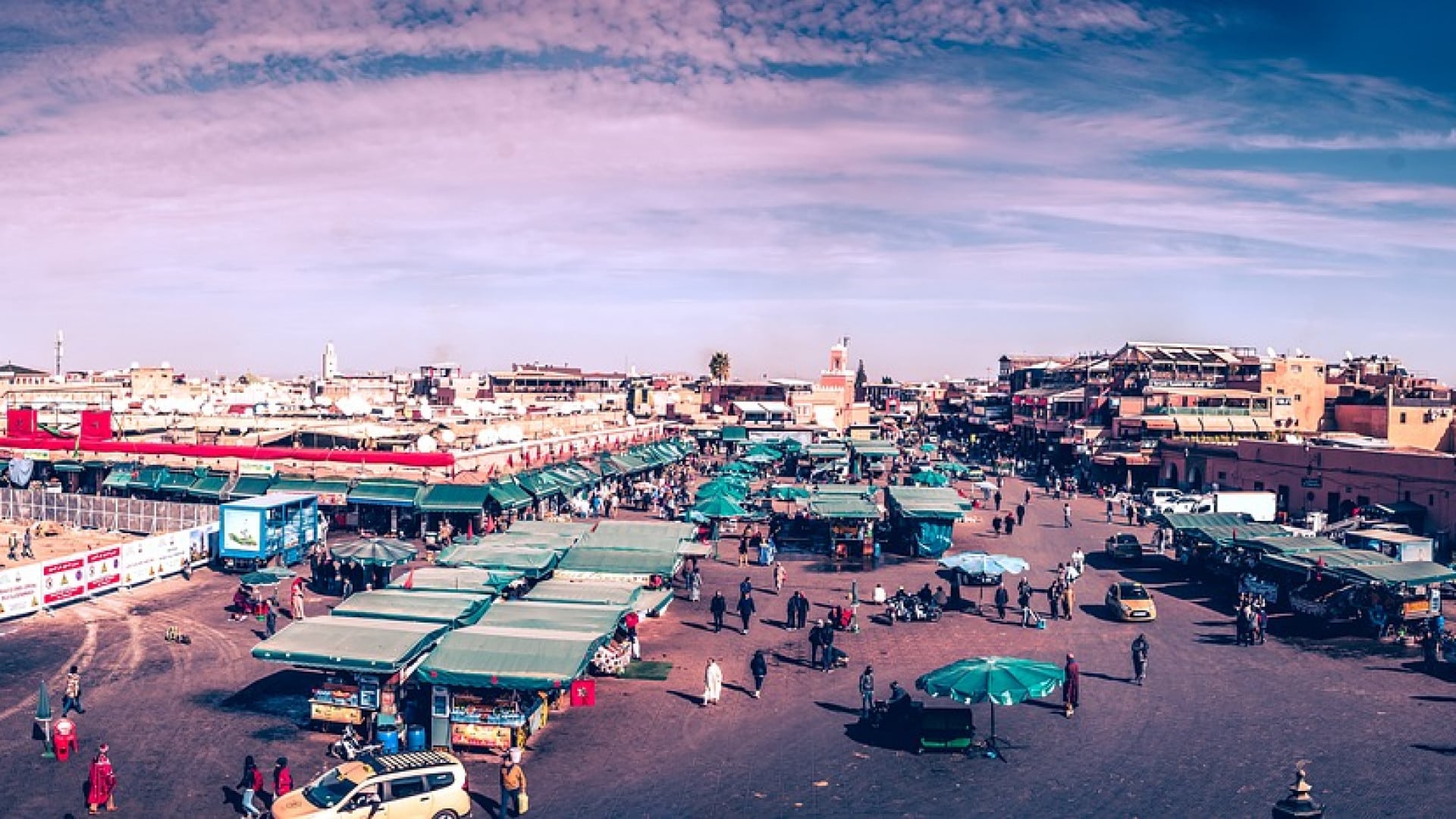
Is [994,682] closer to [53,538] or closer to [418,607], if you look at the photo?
[418,607]

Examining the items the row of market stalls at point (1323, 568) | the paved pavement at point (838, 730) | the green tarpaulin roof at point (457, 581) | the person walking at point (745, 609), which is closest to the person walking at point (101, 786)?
the paved pavement at point (838, 730)

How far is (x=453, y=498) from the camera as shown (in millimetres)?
40625

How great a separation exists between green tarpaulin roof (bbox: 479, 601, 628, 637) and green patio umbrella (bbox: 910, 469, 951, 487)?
109 ft

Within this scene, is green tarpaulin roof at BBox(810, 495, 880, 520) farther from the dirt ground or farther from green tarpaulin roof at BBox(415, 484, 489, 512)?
the dirt ground

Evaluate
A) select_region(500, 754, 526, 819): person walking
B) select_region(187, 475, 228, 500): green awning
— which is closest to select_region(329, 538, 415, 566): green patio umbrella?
select_region(187, 475, 228, 500): green awning

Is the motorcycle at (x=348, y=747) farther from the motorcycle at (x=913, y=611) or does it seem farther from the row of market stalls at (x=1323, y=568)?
the row of market stalls at (x=1323, y=568)

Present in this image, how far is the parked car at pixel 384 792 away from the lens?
14977mm

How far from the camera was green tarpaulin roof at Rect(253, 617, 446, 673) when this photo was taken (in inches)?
741

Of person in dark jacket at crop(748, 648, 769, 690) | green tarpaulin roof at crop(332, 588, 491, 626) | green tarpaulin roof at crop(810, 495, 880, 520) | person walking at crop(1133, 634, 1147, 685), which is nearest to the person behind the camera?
green tarpaulin roof at crop(332, 588, 491, 626)

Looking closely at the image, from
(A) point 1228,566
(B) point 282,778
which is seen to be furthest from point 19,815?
(A) point 1228,566

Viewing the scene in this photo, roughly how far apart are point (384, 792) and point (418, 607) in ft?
23.4

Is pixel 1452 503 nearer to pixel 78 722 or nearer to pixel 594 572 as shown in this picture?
pixel 594 572

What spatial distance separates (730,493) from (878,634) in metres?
18.8

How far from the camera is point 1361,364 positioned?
9269 centimetres
